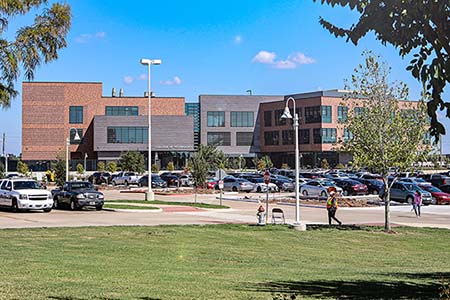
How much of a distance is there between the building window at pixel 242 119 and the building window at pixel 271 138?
3.92m

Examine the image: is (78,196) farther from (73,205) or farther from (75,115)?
(75,115)

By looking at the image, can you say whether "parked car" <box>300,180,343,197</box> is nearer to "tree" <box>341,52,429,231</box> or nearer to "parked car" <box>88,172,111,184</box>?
"tree" <box>341,52,429,231</box>

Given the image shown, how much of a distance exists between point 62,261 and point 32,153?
98372mm

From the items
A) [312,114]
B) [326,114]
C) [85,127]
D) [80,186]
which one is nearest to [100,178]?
[85,127]

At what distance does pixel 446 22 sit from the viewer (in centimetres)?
533

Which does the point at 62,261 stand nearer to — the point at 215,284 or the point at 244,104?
the point at 215,284

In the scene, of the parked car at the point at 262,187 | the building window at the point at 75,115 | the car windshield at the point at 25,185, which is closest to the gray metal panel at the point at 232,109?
the building window at the point at 75,115

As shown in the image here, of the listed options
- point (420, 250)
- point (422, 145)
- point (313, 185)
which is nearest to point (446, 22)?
point (420, 250)

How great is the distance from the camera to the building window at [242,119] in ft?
382

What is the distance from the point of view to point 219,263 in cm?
1407

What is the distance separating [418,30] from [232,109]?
111003mm

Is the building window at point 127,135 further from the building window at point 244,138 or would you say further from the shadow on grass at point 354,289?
the shadow on grass at point 354,289

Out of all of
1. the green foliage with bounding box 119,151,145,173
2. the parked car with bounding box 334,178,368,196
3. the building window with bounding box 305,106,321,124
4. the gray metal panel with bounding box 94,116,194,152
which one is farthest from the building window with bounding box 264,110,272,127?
the parked car with bounding box 334,178,368,196

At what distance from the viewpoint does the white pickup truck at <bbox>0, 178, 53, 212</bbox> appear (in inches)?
1192
